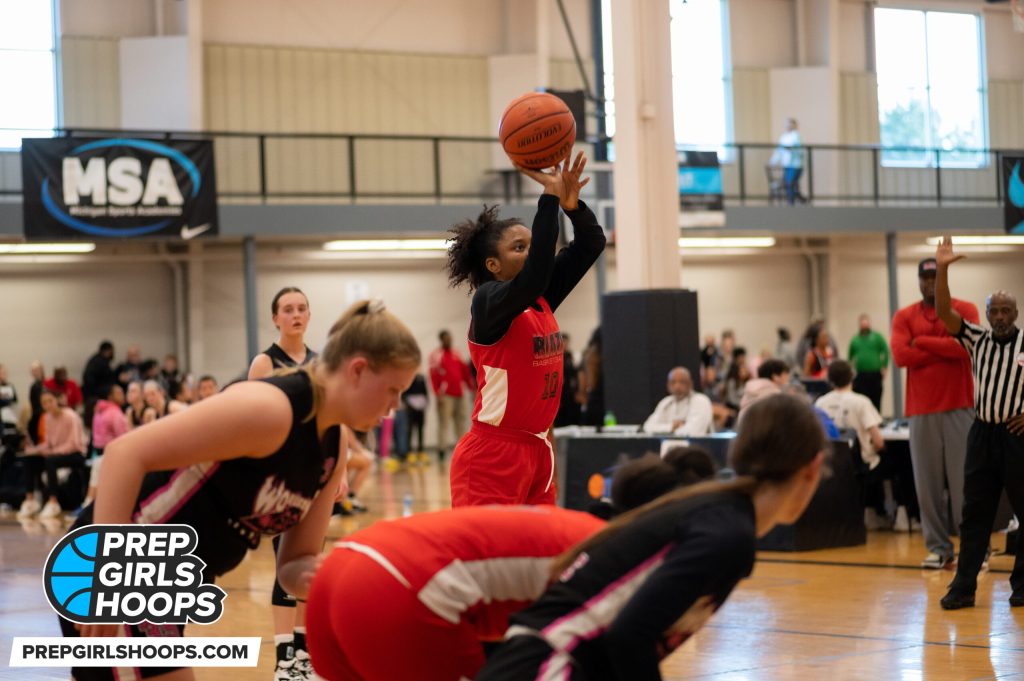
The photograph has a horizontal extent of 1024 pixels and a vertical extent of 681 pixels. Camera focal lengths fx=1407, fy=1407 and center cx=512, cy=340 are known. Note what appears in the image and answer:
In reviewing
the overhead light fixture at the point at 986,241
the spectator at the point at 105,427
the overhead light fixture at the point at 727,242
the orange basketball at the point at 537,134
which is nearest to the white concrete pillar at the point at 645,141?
the spectator at the point at 105,427

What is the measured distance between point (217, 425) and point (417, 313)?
19.0m

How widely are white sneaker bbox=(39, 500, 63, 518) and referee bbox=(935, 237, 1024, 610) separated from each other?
375 inches

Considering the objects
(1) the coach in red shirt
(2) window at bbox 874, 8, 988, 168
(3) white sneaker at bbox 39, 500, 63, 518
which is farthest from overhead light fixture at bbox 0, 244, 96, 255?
(1) the coach in red shirt

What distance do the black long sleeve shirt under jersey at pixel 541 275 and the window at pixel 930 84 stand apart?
2113cm

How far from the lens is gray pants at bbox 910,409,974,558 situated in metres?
8.57

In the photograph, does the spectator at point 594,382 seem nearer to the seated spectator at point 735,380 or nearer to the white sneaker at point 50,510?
the seated spectator at point 735,380

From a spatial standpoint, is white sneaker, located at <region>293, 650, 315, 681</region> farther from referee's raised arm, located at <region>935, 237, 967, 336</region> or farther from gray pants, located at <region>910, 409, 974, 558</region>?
gray pants, located at <region>910, 409, 974, 558</region>

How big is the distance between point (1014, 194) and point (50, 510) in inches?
493

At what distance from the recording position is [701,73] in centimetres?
2420

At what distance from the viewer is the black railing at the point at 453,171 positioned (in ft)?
66.7

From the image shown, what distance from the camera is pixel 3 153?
18.9 metres

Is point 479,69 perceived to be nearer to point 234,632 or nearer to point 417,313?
point 417,313

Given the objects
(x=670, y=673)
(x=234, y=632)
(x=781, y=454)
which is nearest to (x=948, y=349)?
(x=670, y=673)

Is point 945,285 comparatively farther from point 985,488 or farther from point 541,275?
point 541,275
